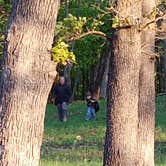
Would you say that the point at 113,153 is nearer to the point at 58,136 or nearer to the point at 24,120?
the point at 24,120

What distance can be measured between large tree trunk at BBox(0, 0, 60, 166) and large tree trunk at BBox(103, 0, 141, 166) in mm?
4468

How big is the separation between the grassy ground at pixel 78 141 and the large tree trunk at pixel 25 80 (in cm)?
895

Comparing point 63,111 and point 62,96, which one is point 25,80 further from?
point 63,111

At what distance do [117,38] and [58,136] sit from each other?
12.7m

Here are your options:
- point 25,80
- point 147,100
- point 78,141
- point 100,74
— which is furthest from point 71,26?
point 100,74

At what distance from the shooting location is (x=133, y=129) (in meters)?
10.9

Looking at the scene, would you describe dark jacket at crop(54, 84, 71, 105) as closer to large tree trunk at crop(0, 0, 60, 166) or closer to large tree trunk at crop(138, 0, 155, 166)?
large tree trunk at crop(138, 0, 155, 166)

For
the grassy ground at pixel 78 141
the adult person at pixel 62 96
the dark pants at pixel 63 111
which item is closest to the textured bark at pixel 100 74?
the grassy ground at pixel 78 141

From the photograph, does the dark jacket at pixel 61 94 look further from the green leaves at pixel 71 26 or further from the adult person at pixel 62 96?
the green leaves at pixel 71 26

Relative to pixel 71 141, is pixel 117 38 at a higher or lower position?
higher

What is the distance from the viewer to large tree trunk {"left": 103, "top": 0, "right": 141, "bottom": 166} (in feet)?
35.4

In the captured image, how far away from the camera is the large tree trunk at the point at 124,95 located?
10.8 meters

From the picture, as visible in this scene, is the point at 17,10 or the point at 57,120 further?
the point at 57,120

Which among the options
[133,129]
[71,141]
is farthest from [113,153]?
[71,141]
